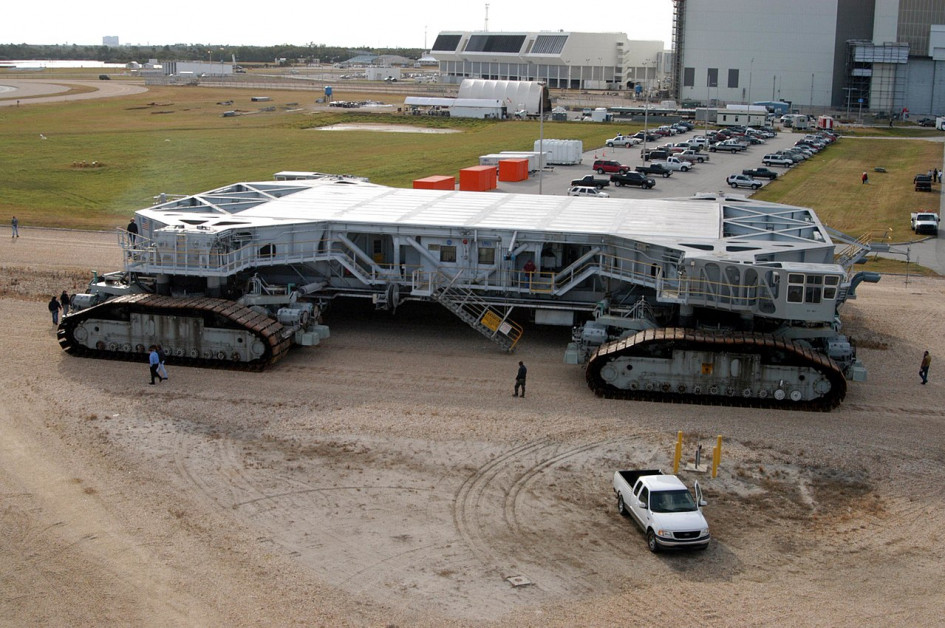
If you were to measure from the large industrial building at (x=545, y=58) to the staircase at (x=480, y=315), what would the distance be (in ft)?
430

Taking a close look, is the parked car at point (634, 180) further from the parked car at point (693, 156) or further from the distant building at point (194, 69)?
the distant building at point (194, 69)

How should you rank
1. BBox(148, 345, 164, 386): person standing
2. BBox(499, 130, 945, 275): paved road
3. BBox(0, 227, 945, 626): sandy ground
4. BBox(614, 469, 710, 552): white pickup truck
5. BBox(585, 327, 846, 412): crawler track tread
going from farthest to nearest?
1. BBox(499, 130, 945, 275): paved road
2. BBox(148, 345, 164, 386): person standing
3. BBox(585, 327, 846, 412): crawler track tread
4. BBox(614, 469, 710, 552): white pickup truck
5. BBox(0, 227, 945, 626): sandy ground

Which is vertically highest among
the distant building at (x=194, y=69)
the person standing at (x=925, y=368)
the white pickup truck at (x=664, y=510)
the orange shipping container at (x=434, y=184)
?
the distant building at (x=194, y=69)

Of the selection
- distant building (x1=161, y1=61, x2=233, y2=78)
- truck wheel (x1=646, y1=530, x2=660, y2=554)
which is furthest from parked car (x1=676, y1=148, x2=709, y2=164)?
distant building (x1=161, y1=61, x2=233, y2=78)

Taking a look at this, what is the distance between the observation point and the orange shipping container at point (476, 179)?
199 feet

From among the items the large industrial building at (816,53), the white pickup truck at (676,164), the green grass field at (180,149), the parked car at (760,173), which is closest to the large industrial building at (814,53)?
the large industrial building at (816,53)

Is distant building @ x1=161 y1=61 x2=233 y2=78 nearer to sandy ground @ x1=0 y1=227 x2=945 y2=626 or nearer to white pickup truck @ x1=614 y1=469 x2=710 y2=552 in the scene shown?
sandy ground @ x1=0 y1=227 x2=945 y2=626

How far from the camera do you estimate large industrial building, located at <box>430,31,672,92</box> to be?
16050cm

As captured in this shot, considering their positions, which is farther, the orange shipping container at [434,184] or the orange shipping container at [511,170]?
the orange shipping container at [511,170]

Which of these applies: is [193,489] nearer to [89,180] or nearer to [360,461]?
[360,461]

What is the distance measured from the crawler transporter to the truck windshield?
855 centimetres

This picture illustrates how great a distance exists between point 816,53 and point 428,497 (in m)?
128

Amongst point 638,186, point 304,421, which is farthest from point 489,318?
point 638,186

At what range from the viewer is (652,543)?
62.9ft
